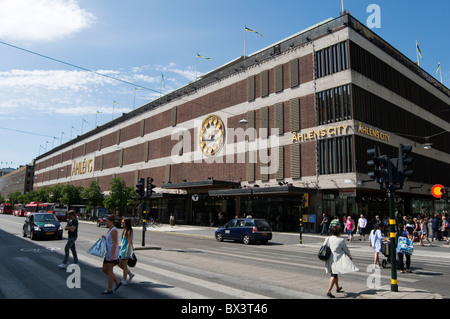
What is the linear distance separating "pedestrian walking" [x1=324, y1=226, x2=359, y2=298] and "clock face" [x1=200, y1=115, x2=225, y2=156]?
32798 mm

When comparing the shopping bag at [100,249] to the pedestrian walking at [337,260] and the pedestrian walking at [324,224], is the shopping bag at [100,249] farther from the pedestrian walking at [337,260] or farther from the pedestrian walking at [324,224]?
the pedestrian walking at [324,224]

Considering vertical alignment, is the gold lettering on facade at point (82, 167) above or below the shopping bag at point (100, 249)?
above

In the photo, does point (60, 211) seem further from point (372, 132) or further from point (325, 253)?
point (325, 253)

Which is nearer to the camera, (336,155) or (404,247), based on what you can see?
(404,247)

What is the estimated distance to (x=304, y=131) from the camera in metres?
31.5

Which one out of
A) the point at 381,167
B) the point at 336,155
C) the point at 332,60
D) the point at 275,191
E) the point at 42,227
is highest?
the point at 332,60

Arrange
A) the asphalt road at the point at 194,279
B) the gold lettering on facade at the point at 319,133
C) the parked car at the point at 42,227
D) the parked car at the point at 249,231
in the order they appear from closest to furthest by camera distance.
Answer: the asphalt road at the point at 194,279 → the parked car at the point at 42,227 → the parked car at the point at 249,231 → the gold lettering on facade at the point at 319,133

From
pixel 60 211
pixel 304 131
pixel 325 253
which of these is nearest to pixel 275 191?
pixel 304 131

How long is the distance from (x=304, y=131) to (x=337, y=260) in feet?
83.2

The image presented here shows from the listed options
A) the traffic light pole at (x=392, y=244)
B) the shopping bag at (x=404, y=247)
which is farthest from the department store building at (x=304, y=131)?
the traffic light pole at (x=392, y=244)

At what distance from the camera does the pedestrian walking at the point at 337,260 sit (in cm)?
706

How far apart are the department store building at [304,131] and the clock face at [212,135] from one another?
0.13 metres

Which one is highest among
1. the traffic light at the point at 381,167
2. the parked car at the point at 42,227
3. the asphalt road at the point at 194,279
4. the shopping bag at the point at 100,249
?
the traffic light at the point at 381,167

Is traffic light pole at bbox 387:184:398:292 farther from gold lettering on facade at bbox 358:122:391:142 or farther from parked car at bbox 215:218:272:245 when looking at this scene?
gold lettering on facade at bbox 358:122:391:142
